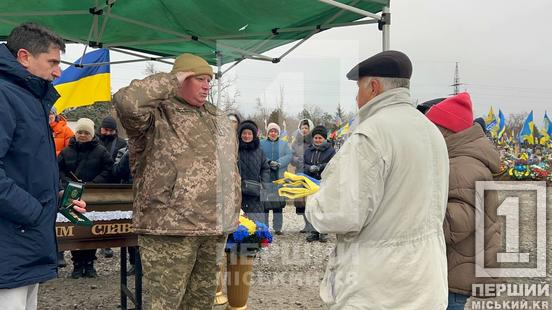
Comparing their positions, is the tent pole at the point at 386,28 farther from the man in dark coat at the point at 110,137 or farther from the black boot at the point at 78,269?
the black boot at the point at 78,269

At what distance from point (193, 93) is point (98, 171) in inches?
109

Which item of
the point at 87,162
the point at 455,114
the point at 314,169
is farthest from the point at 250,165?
the point at 455,114

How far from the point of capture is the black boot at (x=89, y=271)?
15.4 ft

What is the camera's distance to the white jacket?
1541 millimetres

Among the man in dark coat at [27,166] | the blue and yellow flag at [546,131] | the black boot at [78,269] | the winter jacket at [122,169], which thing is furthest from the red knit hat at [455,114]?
the blue and yellow flag at [546,131]

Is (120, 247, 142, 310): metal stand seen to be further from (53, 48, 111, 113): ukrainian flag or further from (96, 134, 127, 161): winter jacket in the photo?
(53, 48, 111, 113): ukrainian flag

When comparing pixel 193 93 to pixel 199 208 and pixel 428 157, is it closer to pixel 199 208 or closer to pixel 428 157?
pixel 199 208

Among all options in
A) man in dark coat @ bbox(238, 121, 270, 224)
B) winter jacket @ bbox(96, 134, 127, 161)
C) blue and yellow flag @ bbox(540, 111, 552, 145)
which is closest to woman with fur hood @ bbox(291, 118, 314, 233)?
man in dark coat @ bbox(238, 121, 270, 224)

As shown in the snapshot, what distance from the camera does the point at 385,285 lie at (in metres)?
1.58

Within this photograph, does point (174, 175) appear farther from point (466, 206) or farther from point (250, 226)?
point (466, 206)

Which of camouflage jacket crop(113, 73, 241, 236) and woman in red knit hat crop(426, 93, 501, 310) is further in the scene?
camouflage jacket crop(113, 73, 241, 236)

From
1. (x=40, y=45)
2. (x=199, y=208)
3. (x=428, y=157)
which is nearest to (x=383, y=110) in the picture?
(x=428, y=157)

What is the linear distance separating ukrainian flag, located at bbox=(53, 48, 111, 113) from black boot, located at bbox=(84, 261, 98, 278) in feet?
8.91

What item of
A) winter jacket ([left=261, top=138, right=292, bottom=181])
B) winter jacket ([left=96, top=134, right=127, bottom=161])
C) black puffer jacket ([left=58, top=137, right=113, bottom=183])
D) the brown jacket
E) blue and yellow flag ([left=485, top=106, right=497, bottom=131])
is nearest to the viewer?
the brown jacket
